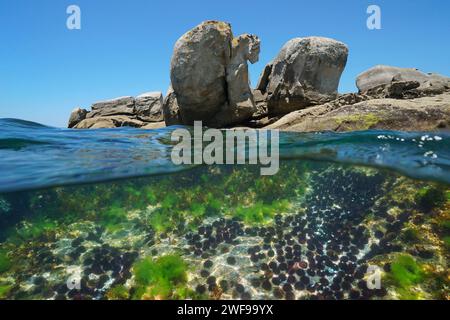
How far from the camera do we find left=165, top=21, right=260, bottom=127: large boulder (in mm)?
14742

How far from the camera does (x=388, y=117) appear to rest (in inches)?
432

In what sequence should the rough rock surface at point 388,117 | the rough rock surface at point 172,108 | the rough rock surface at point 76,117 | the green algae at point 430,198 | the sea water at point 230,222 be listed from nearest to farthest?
the sea water at point 230,222
the green algae at point 430,198
the rough rock surface at point 388,117
the rough rock surface at point 172,108
the rough rock surface at point 76,117

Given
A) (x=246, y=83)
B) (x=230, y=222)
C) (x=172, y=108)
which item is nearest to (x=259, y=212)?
(x=230, y=222)

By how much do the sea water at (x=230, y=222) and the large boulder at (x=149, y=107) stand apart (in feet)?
42.6

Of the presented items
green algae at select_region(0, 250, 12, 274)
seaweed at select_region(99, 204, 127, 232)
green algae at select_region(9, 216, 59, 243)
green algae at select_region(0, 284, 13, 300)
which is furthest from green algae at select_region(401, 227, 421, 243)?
green algae at select_region(0, 250, 12, 274)

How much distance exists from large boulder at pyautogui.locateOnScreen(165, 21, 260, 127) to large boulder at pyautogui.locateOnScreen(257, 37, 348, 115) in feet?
6.15

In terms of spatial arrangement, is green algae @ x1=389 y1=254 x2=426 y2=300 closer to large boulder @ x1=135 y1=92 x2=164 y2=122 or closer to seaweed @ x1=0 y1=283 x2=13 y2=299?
seaweed @ x1=0 y1=283 x2=13 y2=299

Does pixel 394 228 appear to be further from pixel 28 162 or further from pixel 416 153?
pixel 28 162

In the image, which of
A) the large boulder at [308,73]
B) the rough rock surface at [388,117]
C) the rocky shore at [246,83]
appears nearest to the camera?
the rough rock surface at [388,117]

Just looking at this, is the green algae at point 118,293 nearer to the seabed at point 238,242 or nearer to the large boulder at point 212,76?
the seabed at point 238,242

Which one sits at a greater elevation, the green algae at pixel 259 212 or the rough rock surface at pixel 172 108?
the rough rock surface at pixel 172 108

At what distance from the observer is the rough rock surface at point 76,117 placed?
83.2 feet

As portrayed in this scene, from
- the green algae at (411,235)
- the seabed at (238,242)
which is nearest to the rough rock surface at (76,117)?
the seabed at (238,242)

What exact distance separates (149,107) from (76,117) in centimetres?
672
